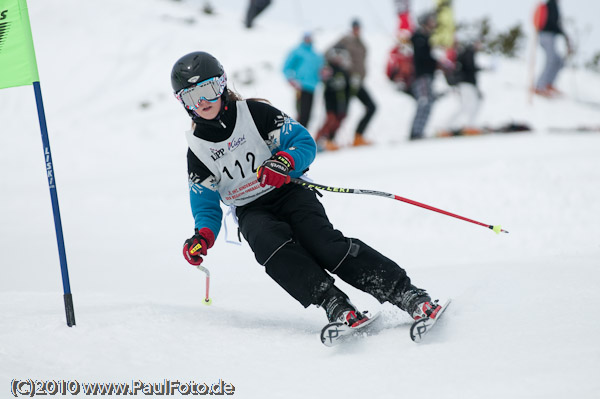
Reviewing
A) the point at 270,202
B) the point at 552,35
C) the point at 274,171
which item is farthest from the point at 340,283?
the point at 552,35

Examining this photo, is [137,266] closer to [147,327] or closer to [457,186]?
[147,327]

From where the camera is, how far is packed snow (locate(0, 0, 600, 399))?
2375 millimetres

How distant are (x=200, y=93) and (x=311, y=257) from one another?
3.37 ft

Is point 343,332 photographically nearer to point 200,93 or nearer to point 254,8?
point 200,93

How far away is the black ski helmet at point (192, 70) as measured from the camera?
308cm

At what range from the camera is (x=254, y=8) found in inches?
746

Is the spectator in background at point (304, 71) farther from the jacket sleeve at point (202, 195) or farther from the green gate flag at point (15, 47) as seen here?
the green gate flag at point (15, 47)

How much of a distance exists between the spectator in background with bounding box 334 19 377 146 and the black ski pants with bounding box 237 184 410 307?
7.47 m

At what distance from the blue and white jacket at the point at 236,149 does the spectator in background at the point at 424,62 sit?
273 inches

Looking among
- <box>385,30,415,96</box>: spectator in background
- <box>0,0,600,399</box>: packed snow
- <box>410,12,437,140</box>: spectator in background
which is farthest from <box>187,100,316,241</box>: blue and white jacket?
<box>385,30,415,96</box>: spectator in background

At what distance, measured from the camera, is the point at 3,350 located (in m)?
2.59

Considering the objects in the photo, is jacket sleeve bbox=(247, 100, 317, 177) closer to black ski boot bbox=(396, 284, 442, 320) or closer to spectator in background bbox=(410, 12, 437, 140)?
black ski boot bbox=(396, 284, 442, 320)

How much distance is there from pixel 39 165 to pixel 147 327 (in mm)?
9391

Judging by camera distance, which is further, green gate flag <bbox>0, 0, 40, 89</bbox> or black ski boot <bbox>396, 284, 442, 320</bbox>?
green gate flag <bbox>0, 0, 40, 89</bbox>
